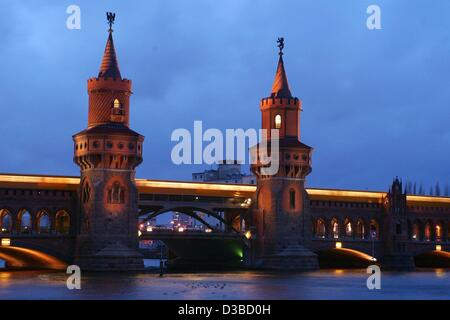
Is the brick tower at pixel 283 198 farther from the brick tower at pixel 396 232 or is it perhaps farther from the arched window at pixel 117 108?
the arched window at pixel 117 108

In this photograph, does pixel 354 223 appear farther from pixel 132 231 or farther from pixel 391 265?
pixel 132 231

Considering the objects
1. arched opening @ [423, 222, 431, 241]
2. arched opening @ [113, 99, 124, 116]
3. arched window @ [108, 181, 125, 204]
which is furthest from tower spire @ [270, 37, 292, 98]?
arched opening @ [423, 222, 431, 241]

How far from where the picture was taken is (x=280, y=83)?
11556 cm

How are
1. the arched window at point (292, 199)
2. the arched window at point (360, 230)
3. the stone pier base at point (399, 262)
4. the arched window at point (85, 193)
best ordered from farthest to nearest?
the arched window at point (360, 230)
the stone pier base at point (399, 262)
the arched window at point (292, 199)
the arched window at point (85, 193)

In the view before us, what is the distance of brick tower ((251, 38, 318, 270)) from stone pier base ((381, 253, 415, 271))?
1568 centimetres

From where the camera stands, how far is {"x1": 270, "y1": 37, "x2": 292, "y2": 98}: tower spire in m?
115

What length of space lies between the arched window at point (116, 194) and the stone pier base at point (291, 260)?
2111cm

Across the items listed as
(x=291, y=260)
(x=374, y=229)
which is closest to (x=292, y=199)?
(x=291, y=260)

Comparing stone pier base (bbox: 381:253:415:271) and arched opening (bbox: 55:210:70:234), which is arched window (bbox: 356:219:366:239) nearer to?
stone pier base (bbox: 381:253:415:271)

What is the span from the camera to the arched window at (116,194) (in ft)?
328

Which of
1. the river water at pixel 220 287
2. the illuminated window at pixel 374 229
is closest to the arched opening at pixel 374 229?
the illuminated window at pixel 374 229
